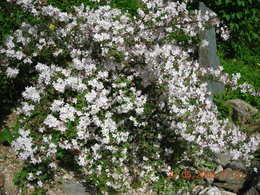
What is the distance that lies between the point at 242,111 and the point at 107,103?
2.54 metres

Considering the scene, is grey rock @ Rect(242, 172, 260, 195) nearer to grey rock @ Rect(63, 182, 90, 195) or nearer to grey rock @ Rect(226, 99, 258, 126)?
grey rock @ Rect(226, 99, 258, 126)

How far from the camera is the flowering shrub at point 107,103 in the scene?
2641 millimetres

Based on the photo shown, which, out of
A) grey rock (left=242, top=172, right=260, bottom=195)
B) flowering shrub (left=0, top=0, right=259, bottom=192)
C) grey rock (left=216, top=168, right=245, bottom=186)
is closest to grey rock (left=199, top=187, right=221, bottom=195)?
grey rock (left=216, top=168, right=245, bottom=186)

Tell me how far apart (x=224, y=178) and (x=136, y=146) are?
1115mm

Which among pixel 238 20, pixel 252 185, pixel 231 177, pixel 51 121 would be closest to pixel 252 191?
pixel 252 185

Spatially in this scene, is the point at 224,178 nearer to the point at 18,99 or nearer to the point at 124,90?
the point at 124,90

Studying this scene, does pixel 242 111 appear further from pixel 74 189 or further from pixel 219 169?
pixel 74 189

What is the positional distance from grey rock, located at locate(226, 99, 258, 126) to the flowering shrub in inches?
42.0

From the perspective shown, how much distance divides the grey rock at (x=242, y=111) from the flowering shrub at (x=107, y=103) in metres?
1.07

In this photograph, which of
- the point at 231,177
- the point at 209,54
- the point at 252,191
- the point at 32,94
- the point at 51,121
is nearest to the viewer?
the point at 51,121

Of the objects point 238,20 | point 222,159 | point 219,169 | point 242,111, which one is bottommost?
point 219,169

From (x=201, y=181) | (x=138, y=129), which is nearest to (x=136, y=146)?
(x=138, y=129)

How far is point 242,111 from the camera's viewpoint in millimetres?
4391

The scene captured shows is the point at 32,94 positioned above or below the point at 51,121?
above
